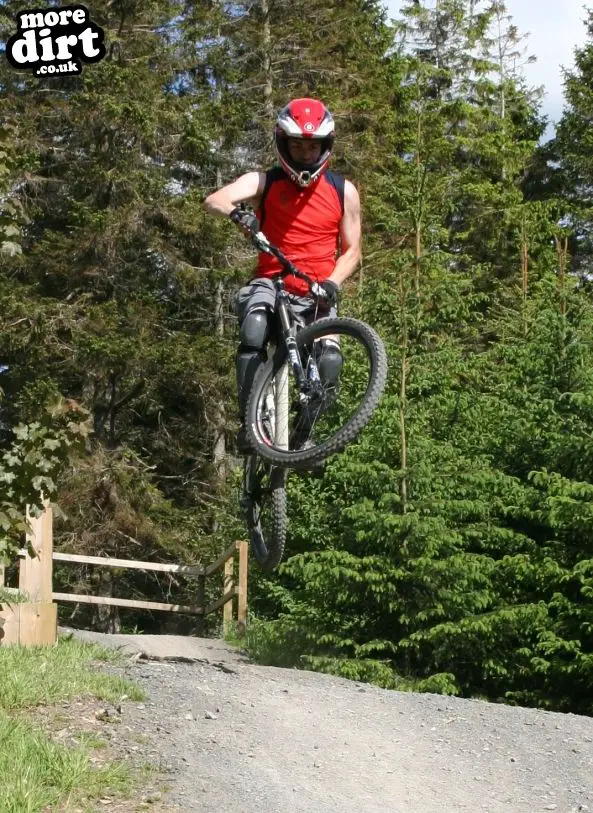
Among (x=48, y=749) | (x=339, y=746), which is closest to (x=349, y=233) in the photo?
(x=48, y=749)

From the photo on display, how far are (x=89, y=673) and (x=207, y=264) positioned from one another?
14722 mm

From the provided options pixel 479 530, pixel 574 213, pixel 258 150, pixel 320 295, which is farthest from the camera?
pixel 574 213

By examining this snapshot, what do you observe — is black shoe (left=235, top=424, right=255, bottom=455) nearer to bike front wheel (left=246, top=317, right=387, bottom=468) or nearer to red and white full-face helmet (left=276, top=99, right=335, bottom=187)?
bike front wheel (left=246, top=317, right=387, bottom=468)

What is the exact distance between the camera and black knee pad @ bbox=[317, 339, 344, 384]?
21.0 ft

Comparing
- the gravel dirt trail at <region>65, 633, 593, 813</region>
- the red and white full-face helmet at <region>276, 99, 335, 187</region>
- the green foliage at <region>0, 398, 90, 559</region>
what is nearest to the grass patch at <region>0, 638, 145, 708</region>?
the gravel dirt trail at <region>65, 633, 593, 813</region>

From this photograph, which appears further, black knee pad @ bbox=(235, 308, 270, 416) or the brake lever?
black knee pad @ bbox=(235, 308, 270, 416)

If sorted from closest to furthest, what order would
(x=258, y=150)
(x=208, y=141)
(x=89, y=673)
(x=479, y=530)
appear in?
(x=89, y=673) < (x=479, y=530) < (x=208, y=141) < (x=258, y=150)

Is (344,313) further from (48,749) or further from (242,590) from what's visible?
(48,749)

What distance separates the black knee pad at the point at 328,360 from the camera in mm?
6414

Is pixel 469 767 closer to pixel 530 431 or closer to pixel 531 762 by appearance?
pixel 531 762

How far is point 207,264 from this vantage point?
22719 mm

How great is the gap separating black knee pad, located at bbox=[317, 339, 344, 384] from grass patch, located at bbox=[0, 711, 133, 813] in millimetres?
2600

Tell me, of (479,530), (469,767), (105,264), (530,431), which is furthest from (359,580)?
(105,264)

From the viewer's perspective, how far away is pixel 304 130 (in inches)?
231
